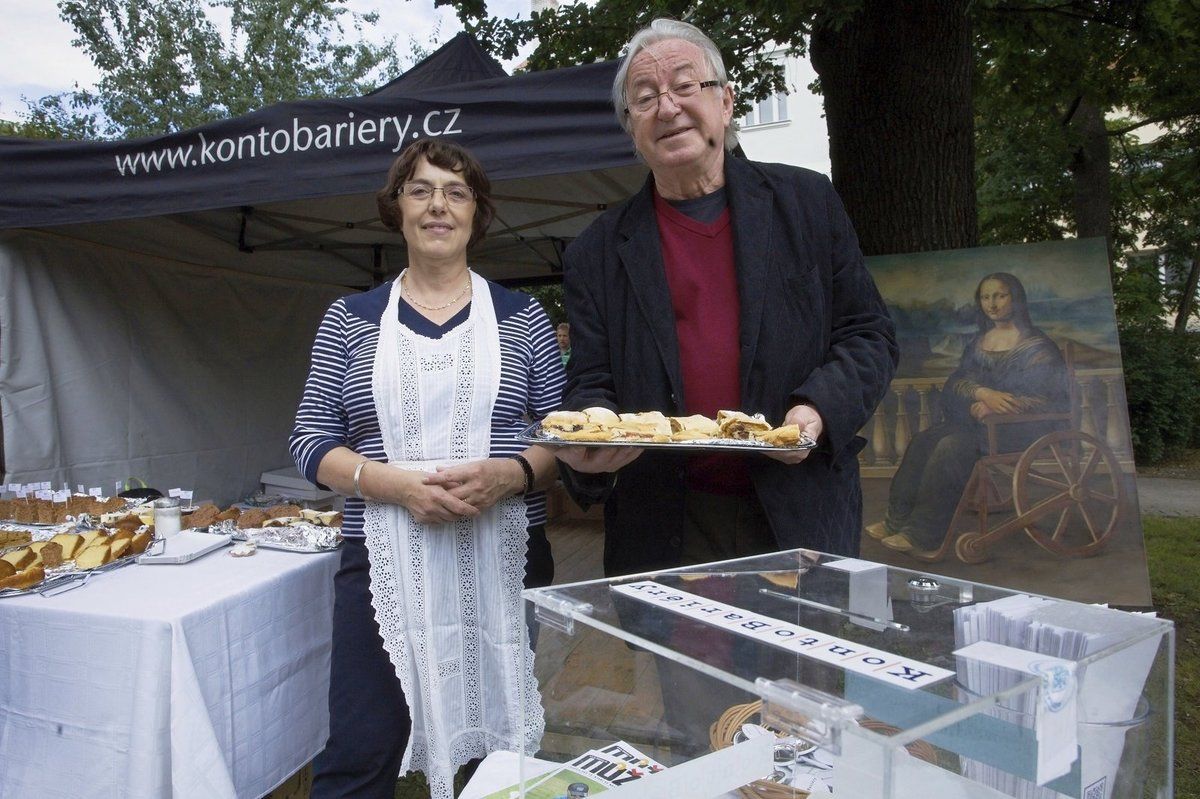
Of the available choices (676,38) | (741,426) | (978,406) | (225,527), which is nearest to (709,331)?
(741,426)

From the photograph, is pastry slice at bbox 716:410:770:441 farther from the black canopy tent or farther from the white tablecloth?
the black canopy tent

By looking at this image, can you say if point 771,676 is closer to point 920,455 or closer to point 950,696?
point 950,696

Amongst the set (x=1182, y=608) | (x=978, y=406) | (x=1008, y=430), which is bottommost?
(x=1182, y=608)

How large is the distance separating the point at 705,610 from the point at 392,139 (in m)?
2.41

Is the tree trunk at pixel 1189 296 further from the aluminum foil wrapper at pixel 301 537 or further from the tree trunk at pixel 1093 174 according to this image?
the aluminum foil wrapper at pixel 301 537

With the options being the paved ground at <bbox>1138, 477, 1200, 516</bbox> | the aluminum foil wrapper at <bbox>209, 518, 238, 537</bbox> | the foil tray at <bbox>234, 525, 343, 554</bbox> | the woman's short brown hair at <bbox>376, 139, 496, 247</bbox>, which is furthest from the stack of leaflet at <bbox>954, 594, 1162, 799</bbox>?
the paved ground at <bbox>1138, 477, 1200, 516</bbox>

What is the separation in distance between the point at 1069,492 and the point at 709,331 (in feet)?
8.78

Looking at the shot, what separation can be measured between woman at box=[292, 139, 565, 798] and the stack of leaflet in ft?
3.59

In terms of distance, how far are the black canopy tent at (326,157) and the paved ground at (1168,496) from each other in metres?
6.64

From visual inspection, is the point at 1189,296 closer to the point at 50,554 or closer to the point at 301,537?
the point at 301,537

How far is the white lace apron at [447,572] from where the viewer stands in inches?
66.4

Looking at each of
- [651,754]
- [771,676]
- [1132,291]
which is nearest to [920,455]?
[651,754]

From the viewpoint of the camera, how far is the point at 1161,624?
767 millimetres

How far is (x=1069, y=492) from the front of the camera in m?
3.40
